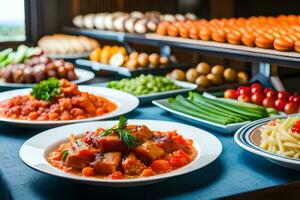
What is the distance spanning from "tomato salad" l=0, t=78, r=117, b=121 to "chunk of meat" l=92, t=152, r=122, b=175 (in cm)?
70

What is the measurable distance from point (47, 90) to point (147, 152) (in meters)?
0.93

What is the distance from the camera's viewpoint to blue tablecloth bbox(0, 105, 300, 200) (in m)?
1.50

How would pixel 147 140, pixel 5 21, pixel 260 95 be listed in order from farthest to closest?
pixel 5 21
pixel 260 95
pixel 147 140

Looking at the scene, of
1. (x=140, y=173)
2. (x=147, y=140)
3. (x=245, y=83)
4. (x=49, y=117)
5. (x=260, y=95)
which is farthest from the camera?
(x=245, y=83)

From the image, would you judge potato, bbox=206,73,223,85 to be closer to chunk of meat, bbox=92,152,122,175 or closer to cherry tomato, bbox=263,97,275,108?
cherry tomato, bbox=263,97,275,108

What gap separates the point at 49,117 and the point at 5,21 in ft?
10.2

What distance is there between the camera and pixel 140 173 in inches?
60.8

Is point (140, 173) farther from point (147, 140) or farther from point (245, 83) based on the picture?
point (245, 83)

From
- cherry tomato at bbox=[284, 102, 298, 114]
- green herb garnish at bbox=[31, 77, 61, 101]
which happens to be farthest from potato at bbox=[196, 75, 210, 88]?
green herb garnish at bbox=[31, 77, 61, 101]

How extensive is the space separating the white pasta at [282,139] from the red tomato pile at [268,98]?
2.14 ft

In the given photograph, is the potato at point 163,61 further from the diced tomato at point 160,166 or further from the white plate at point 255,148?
the diced tomato at point 160,166

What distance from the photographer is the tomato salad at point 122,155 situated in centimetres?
154

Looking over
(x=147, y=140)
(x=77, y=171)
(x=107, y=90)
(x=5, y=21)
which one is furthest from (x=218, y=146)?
(x=5, y=21)

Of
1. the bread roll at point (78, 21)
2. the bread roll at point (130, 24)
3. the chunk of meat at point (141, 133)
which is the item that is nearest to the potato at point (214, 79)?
the bread roll at point (130, 24)
